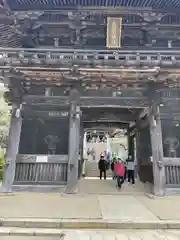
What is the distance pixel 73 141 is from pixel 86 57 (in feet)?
12.4

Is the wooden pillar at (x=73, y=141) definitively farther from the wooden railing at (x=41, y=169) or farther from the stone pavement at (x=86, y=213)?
the stone pavement at (x=86, y=213)

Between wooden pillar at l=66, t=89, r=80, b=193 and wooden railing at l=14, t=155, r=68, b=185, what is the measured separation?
33cm

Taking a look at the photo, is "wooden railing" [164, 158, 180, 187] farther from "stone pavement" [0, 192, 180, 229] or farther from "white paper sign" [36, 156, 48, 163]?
"white paper sign" [36, 156, 48, 163]

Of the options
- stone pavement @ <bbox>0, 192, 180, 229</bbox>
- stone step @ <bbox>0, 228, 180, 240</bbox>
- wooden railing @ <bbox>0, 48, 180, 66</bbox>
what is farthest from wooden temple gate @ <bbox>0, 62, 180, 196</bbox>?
stone step @ <bbox>0, 228, 180, 240</bbox>

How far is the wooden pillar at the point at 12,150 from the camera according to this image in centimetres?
953

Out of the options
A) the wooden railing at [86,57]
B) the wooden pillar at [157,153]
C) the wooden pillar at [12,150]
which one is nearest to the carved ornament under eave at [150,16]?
the wooden railing at [86,57]

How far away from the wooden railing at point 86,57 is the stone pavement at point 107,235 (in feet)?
21.3

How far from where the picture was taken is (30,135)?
1033cm

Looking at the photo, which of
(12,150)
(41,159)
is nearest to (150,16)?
(41,159)

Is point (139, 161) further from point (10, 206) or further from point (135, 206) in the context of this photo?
point (10, 206)

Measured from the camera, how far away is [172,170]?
9836 millimetres

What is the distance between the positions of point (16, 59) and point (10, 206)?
575 centimetres

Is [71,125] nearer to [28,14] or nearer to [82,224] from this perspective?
[82,224]

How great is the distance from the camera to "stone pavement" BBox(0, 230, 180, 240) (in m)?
4.56
